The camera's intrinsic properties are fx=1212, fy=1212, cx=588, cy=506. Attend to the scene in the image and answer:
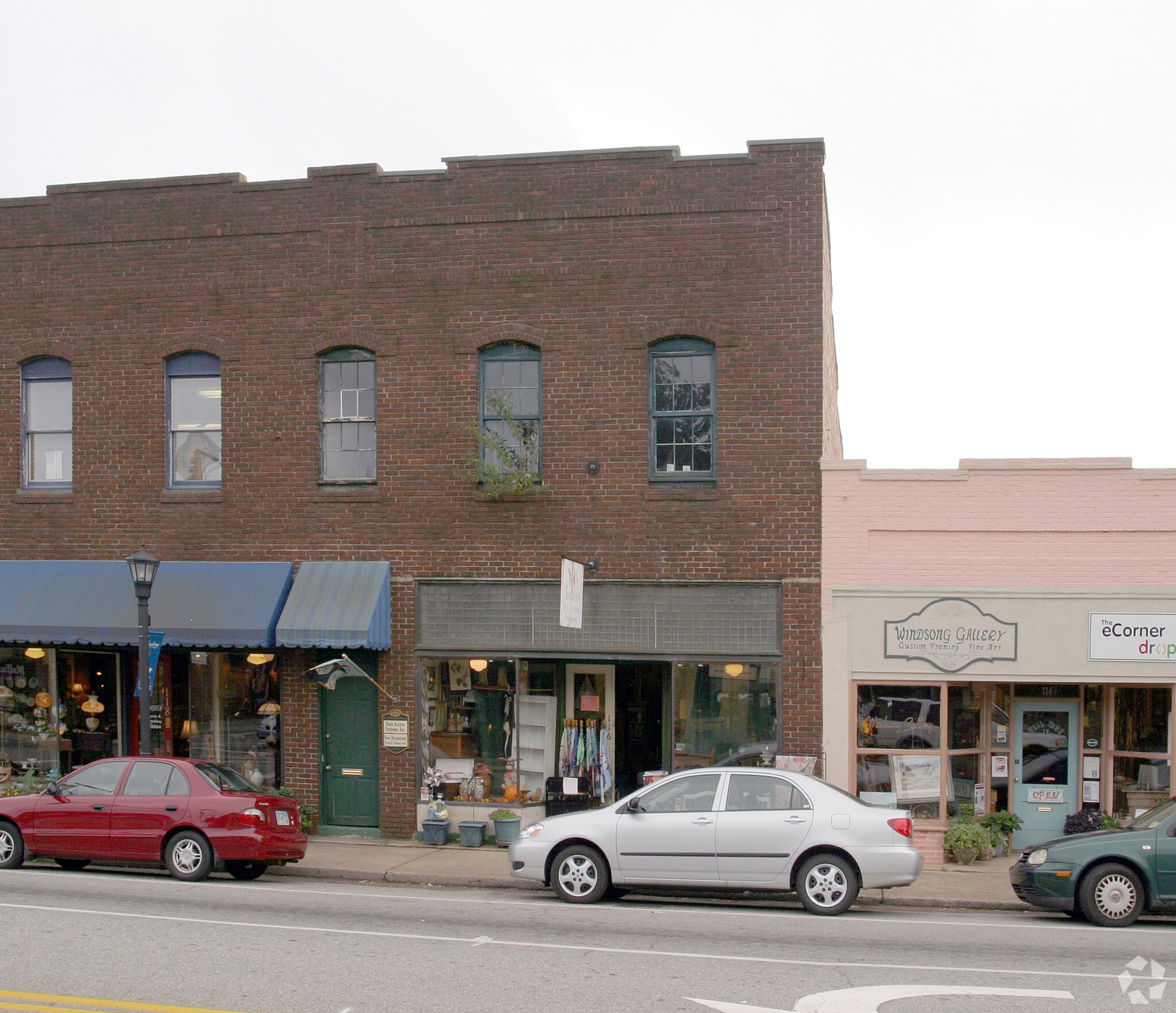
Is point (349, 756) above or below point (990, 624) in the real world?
below

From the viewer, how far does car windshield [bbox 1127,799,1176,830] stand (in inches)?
466

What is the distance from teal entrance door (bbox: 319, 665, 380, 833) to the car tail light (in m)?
7.80

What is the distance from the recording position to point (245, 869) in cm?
1384

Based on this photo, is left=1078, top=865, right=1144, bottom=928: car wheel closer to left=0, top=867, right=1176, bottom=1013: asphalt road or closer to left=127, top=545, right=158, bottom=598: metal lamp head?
left=0, top=867, right=1176, bottom=1013: asphalt road

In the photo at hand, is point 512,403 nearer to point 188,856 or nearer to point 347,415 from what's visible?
point 347,415

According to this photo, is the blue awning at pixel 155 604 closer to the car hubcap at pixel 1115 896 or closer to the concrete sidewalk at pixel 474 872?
the concrete sidewalk at pixel 474 872

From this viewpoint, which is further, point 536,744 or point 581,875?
point 536,744

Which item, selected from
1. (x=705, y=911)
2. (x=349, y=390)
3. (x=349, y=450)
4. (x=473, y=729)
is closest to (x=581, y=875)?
(x=705, y=911)

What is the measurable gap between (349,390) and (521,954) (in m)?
9.81

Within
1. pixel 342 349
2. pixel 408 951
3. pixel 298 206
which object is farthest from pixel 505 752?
pixel 298 206

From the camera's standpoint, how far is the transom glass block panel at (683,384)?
54.0ft

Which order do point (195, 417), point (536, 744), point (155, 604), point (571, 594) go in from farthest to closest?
point (195, 417)
point (155, 604)
point (536, 744)
point (571, 594)

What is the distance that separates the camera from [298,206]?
1747 cm

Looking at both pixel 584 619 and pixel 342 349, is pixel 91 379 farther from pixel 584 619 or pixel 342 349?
pixel 584 619
